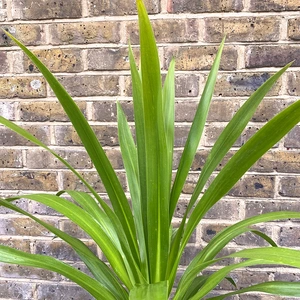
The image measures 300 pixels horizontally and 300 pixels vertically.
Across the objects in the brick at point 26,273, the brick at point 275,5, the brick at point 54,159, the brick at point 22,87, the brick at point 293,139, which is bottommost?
the brick at point 26,273

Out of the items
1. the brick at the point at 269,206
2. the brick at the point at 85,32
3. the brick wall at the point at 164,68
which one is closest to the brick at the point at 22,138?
the brick wall at the point at 164,68

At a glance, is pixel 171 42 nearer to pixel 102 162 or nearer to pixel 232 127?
pixel 232 127

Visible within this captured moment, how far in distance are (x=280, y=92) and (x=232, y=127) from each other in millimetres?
499

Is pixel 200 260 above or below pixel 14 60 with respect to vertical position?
below

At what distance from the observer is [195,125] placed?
0.87m

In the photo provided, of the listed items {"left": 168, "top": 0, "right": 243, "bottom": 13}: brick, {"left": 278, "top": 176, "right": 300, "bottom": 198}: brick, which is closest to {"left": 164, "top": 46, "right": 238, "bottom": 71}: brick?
{"left": 168, "top": 0, "right": 243, "bottom": 13}: brick

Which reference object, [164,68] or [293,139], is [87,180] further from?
[293,139]

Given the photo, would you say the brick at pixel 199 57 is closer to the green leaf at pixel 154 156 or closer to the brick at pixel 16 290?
the green leaf at pixel 154 156

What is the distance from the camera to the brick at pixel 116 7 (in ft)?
3.85

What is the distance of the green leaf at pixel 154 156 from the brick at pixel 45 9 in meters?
0.74

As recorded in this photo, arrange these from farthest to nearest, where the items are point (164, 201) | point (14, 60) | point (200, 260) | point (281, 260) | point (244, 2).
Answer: point (14, 60) → point (244, 2) → point (200, 260) → point (164, 201) → point (281, 260)

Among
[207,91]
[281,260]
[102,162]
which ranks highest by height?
[207,91]

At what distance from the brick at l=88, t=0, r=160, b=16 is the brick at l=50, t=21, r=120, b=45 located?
0.12 feet

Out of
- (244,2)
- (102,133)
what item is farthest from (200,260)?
(244,2)
